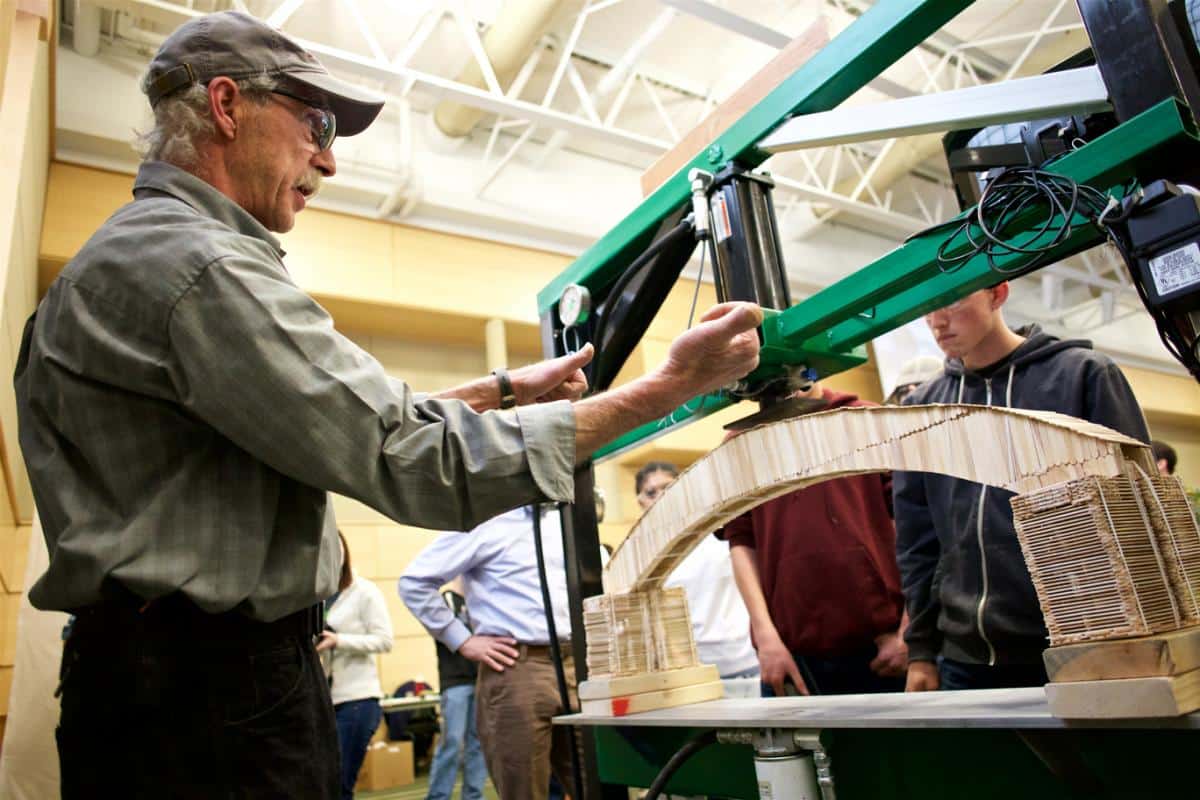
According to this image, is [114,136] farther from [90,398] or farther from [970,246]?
[970,246]

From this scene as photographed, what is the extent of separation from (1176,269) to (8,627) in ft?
15.3

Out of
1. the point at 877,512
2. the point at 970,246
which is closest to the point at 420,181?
the point at 877,512

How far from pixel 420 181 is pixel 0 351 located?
10.7 ft

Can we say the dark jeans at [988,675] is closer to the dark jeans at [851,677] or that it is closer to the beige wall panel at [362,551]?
the dark jeans at [851,677]

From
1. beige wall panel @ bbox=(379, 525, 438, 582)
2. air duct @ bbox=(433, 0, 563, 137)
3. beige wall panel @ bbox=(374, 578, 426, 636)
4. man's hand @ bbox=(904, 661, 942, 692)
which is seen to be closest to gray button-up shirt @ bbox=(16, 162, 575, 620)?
man's hand @ bbox=(904, 661, 942, 692)

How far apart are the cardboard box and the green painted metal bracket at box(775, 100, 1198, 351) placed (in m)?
4.85

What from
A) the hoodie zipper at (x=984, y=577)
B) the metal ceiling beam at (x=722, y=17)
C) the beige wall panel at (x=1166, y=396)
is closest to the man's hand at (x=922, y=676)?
the hoodie zipper at (x=984, y=577)

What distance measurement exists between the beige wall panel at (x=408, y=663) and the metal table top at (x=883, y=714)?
529 cm

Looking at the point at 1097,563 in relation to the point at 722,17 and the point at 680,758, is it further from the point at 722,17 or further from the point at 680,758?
the point at 722,17

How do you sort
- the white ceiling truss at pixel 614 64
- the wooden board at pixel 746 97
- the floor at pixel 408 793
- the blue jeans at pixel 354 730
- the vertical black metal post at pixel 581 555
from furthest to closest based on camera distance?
the white ceiling truss at pixel 614 64
the floor at pixel 408 793
the blue jeans at pixel 354 730
the vertical black metal post at pixel 581 555
the wooden board at pixel 746 97

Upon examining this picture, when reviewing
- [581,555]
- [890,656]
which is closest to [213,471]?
[581,555]

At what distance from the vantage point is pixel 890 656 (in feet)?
6.38

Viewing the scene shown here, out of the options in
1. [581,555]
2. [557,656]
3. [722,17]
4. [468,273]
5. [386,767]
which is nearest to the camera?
[581,555]

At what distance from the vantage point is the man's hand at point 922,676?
158 centimetres
